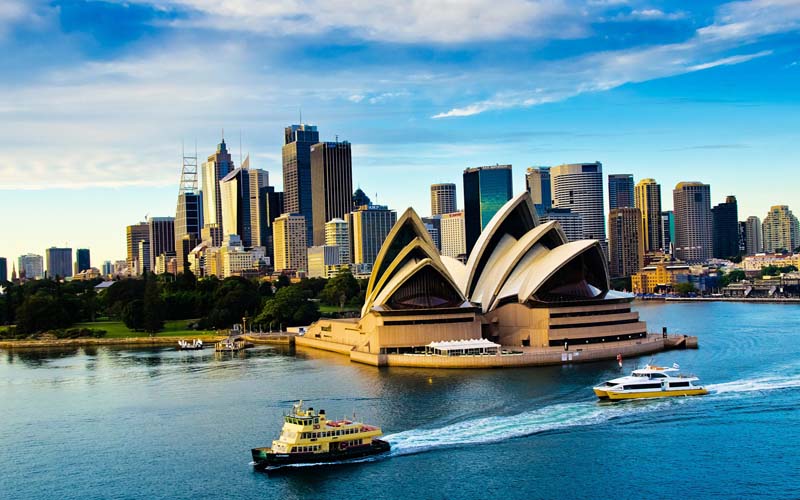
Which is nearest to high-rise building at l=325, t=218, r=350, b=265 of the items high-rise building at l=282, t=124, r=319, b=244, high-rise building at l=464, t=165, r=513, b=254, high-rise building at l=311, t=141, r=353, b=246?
high-rise building at l=311, t=141, r=353, b=246

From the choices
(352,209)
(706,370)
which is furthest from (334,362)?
(352,209)

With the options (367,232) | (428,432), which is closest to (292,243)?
(367,232)

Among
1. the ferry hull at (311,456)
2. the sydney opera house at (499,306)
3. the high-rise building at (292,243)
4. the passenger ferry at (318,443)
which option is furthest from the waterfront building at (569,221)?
the ferry hull at (311,456)

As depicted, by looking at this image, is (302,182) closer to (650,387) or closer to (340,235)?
(340,235)

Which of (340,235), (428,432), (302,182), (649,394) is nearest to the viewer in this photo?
(428,432)

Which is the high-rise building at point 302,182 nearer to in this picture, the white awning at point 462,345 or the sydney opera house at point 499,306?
the sydney opera house at point 499,306

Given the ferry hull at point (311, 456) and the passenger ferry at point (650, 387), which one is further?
the passenger ferry at point (650, 387)

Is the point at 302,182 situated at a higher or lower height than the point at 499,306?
higher
